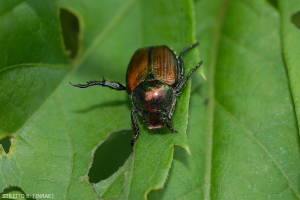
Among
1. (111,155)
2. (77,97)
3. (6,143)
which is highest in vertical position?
(77,97)

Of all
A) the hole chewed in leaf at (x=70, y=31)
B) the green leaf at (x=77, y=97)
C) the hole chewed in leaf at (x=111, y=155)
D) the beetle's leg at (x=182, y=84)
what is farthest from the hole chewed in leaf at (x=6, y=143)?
the beetle's leg at (x=182, y=84)

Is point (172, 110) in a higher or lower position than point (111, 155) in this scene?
higher

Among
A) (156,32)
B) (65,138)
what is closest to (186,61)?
(156,32)

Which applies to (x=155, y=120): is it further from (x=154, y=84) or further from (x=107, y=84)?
(x=107, y=84)

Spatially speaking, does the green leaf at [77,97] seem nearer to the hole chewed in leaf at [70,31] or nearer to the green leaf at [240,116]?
the hole chewed in leaf at [70,31]

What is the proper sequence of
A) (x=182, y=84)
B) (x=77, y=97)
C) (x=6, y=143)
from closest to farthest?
(x=6, y=143)
(x=182, y=84)
(x=77, y=97)

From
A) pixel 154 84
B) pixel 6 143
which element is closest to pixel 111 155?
pixel 154 84
